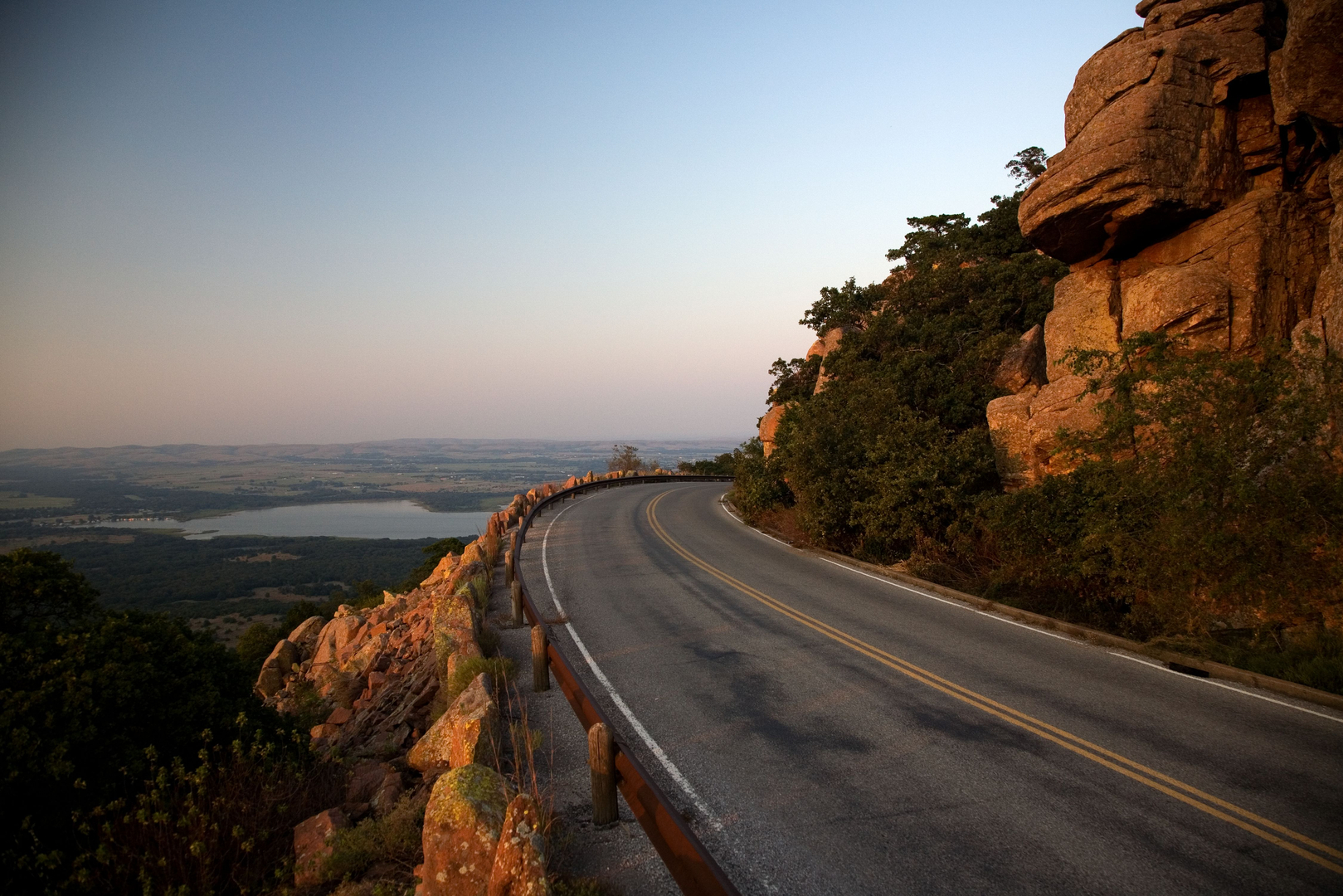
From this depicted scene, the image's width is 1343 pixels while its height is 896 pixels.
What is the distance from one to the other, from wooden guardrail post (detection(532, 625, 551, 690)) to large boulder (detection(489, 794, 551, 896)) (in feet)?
13.9

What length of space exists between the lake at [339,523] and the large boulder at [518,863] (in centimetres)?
10079

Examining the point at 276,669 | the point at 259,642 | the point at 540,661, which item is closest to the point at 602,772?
the point at 540,661

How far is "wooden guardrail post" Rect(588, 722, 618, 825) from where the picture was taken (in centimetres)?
527

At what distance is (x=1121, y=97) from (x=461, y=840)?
833 inches

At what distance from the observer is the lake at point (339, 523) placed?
388ft

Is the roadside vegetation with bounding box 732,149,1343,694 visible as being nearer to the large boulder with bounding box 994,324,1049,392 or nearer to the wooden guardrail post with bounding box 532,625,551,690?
the large boulder with bounding box 994,324,1049,392

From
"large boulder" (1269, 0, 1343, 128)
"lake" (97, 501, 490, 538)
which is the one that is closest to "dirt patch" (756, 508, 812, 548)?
"large boulder" (1269, 0, 1343, 128)

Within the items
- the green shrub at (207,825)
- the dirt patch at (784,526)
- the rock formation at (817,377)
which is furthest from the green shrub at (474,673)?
the rock formation at (817,377)

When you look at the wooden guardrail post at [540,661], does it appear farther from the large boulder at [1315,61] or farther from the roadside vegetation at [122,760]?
the large boulder at [1315,61]

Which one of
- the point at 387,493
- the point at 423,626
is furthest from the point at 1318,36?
the point at 387,493

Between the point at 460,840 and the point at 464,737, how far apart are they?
6.96 feet

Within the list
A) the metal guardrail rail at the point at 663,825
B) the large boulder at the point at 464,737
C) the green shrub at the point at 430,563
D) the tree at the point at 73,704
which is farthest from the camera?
the green shrub at the point at 430,563

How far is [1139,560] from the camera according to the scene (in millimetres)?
10758

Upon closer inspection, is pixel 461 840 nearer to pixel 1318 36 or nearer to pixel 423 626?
pixel 423 626
